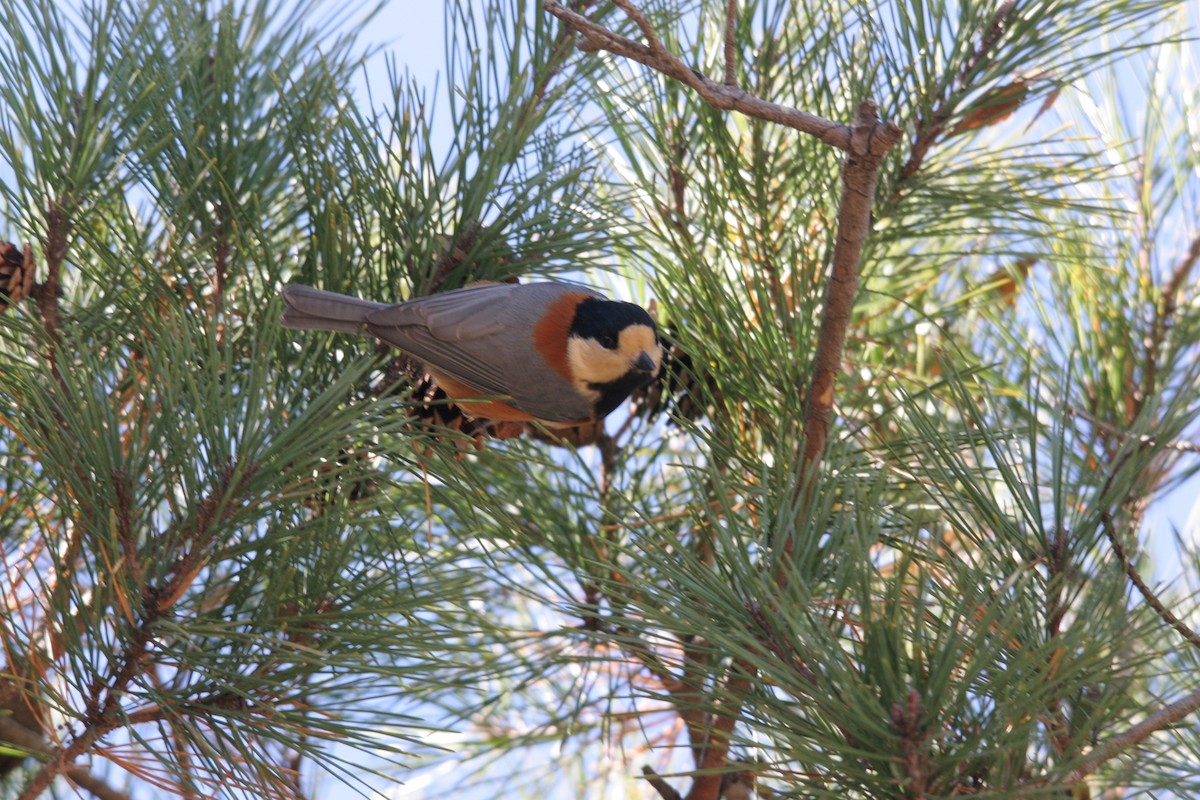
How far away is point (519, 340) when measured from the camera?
5.00 ft

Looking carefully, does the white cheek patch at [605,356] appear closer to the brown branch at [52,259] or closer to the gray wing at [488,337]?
the gray wing at [488,337]

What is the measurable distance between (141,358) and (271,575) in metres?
0.31

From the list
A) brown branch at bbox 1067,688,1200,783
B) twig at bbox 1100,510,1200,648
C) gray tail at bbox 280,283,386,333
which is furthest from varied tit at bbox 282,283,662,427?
brown branch at bbox 1067,688,1200,783

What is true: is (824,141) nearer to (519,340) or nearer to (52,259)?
(519,340)

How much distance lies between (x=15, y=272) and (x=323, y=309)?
0.30 meters

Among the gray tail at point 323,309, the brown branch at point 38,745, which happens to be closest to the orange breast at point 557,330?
the gray tail at point 323,309

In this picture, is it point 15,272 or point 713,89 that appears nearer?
point 713,89

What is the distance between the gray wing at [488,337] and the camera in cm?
128

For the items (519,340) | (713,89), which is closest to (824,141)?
(713,89)

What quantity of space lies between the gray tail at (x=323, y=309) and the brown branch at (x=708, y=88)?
414 mm

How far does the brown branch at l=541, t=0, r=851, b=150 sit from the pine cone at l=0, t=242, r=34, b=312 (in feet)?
1.90

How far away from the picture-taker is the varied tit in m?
1.27

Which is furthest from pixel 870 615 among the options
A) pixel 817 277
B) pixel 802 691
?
pixel 817 277

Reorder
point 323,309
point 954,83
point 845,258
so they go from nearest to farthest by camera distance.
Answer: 1. point 845,258
2. point 323,309
3. point 954,83
